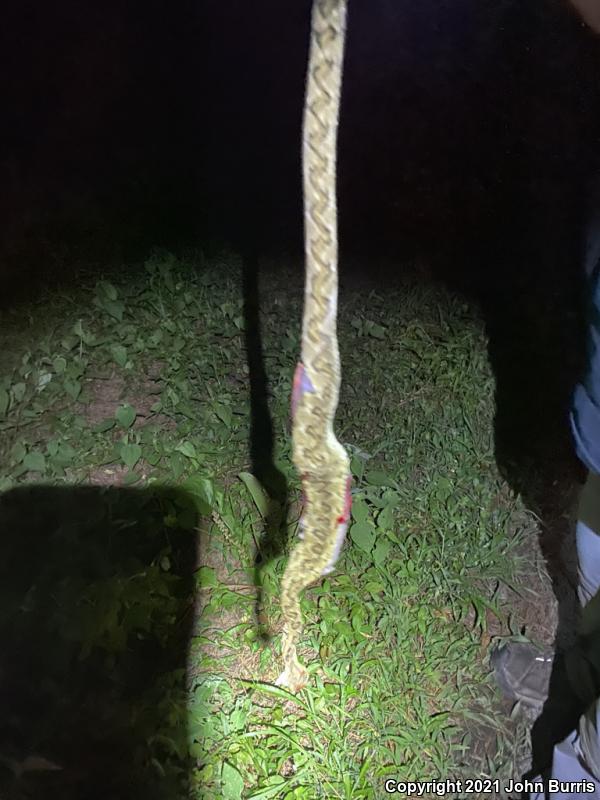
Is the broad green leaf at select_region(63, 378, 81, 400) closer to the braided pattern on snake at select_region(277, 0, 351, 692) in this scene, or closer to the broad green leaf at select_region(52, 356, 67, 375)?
the broad green leaf at select_region(52, 356, 67, 375)

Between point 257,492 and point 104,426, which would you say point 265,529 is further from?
point 104,426

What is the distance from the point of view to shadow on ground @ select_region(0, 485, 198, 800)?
90 centimetres

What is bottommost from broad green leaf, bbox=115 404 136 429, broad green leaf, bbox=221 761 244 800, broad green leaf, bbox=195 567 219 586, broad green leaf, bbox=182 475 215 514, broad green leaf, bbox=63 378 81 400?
broad green leaf, bbox=221 761 244 800

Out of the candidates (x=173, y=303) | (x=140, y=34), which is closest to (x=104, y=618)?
(x=173, y=303)

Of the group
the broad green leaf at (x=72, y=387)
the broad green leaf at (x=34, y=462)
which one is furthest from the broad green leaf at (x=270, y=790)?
the broad green leaf at (x=72, y=387)

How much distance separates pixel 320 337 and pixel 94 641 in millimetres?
737

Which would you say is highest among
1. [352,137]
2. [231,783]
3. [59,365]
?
[352,137]

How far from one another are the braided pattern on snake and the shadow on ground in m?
0.34

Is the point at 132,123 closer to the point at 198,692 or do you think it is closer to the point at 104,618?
the point at 104,618

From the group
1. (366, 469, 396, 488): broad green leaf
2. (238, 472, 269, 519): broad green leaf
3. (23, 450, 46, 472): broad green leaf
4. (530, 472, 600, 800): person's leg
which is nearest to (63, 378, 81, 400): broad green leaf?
(23, 450, 46, 472): broad green leaf

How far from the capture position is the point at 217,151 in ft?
5.23

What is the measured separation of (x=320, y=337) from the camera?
19.5 inches

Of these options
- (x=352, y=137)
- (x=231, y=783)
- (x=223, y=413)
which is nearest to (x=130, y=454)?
(x=223, y=413)

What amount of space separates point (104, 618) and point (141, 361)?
556mm
